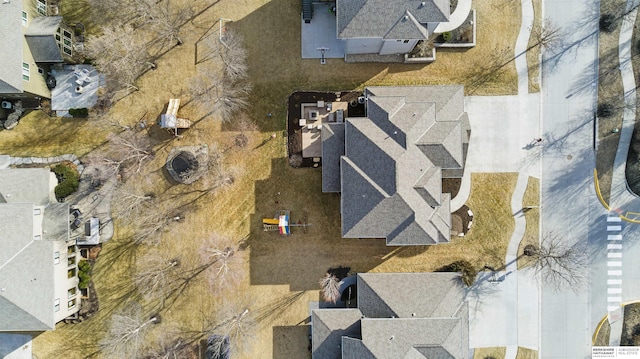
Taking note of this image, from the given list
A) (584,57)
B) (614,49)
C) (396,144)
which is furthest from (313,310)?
(614,49)

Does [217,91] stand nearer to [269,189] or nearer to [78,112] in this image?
[269,189]

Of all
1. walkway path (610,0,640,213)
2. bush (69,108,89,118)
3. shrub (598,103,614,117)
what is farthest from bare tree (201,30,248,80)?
walkway path (610,0,640,213)

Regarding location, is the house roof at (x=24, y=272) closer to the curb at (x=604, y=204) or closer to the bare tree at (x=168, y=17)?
the bare tree at (x=168, y=17)

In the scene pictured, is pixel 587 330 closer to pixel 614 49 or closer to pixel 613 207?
A: pixel 613 207

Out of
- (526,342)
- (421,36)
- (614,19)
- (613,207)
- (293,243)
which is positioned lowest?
(526,342)

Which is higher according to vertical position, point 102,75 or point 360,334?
point 102,75

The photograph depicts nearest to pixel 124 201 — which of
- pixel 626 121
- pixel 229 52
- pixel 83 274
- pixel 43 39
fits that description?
pixel 83 274
